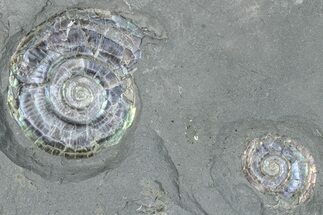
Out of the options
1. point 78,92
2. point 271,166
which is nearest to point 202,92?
point 271,166

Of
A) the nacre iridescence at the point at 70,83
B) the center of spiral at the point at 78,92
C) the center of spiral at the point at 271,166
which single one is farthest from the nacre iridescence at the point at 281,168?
the center of spiral at the point at 78,92

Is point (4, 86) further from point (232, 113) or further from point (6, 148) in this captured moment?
point (232, 113)

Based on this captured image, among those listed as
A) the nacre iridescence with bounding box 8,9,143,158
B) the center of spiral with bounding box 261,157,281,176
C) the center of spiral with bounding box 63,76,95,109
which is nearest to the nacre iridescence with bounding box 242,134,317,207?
the center of spiral with bounding box 261,157,281,176

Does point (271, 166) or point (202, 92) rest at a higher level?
point (202, 92)

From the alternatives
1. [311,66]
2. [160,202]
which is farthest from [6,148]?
[311,66]

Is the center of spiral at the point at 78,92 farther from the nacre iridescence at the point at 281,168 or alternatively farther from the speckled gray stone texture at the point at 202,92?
the nacre iridescence at the point at 281,168

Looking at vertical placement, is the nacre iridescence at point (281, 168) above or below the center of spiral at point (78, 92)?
above

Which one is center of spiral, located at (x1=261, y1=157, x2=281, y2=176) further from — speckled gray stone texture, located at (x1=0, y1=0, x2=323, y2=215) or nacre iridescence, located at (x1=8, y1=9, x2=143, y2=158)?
nacre iridescence, located at (x1=8, y1=9, x2=143, y2=158)

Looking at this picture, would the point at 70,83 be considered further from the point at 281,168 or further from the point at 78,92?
the point at 281,168
